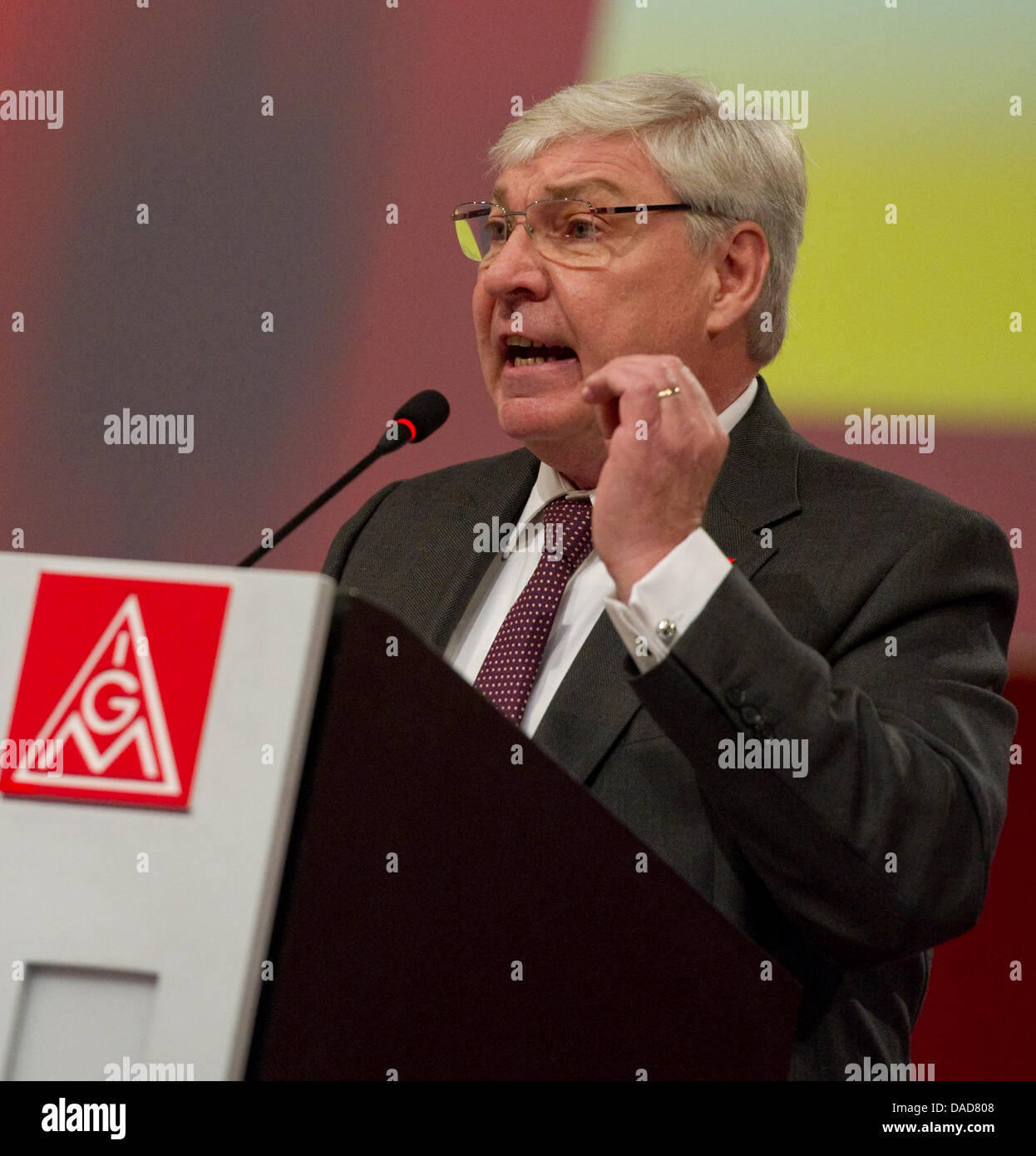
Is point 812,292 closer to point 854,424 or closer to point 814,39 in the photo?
point 854,424

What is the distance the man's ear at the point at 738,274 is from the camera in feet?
5.72

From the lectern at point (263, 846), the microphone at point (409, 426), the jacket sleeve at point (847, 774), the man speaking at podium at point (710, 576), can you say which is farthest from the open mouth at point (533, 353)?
the lectern at point (263, 846)

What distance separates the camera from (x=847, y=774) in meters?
1.18

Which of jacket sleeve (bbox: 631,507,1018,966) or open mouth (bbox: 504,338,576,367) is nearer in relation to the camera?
jacket sleeve (bbox: 631,507,1018,966)

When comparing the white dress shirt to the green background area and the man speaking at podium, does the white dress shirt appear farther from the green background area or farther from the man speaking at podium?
the green background area

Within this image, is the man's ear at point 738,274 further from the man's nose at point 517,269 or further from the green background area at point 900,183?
the green background area at point 900,183

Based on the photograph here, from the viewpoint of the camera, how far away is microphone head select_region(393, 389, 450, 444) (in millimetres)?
1589

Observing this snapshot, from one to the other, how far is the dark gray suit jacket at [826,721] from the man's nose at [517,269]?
30 cm

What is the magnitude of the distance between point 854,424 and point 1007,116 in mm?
525

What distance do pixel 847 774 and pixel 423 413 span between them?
66 centimetres

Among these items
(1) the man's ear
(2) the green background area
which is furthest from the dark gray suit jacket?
(2) the green background area

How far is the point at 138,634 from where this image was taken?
884 millimetres

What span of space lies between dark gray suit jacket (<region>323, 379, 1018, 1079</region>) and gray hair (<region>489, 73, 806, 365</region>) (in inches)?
8.6
